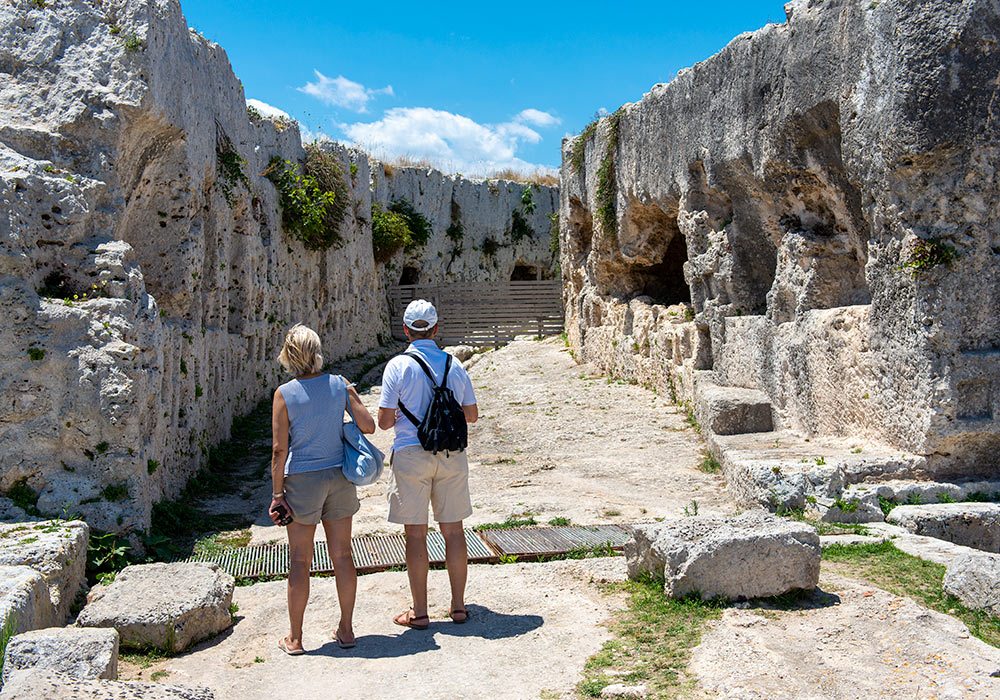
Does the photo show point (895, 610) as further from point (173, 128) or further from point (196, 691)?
point (173, 128)

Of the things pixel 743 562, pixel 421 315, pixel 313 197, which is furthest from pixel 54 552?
pixel 313 197

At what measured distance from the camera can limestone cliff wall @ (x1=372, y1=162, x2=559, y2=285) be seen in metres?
24.0

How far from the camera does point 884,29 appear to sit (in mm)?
6039

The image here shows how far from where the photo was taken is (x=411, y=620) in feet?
13.9

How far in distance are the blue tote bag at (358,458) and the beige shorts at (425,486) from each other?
0.15m

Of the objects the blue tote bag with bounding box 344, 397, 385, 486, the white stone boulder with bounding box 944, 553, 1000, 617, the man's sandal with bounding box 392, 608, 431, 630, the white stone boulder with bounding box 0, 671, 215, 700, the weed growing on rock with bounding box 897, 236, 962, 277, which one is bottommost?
the man's sandal with bounding box 392, 608, 431, 630

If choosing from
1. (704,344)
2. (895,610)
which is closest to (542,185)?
(704,344)

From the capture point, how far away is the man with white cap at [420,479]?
13.7 feet

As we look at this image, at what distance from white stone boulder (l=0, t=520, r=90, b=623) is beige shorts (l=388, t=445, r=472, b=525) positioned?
1.81m

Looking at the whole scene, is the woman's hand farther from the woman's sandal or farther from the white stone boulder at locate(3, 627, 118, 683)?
the white stone boulder at locate(3, 627, 118, 683)

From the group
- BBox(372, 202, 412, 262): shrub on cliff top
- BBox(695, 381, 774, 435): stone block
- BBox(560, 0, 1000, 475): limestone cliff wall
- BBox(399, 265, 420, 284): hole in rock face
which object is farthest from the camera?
BBox(399, 265, 420, 284): hole in rock face

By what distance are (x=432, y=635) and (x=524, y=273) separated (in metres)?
24.2

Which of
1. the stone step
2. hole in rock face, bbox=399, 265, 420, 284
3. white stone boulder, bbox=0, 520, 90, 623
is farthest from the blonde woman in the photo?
hole in rock face, bbox=399, 265, 420, 284

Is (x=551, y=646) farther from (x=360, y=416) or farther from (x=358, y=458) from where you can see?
(x=360, y=416)
